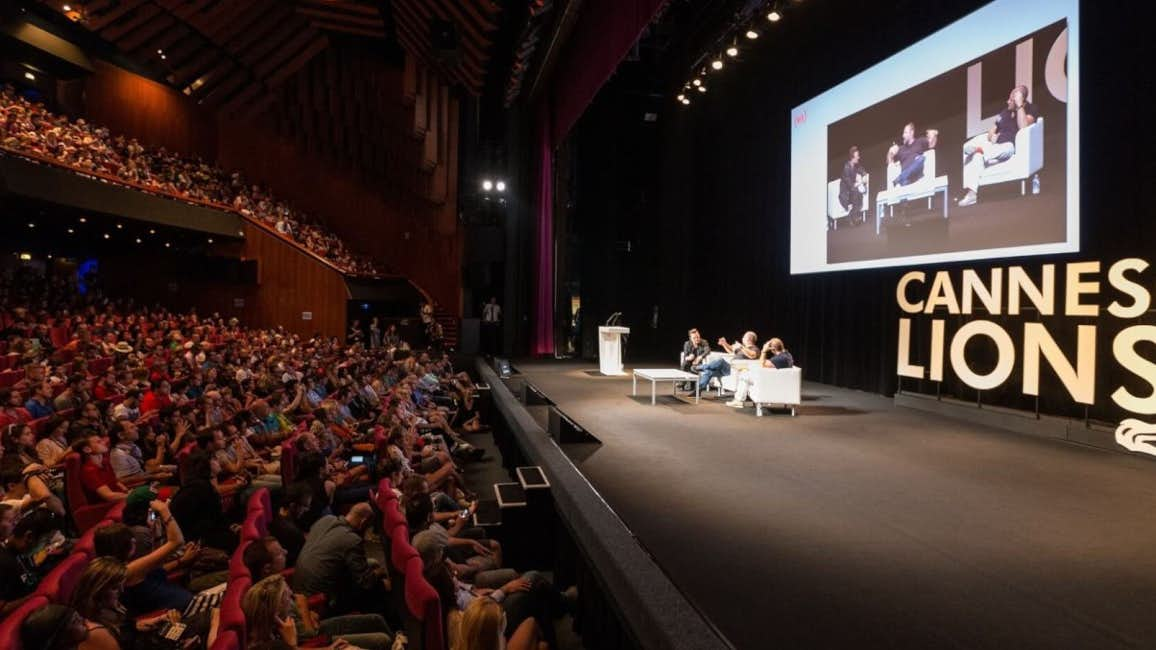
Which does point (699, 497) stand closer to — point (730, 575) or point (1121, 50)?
point (730, 575)

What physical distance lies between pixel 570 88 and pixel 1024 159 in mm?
6417

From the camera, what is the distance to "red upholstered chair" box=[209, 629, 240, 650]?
172 centimetres

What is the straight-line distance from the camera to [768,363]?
670 cm

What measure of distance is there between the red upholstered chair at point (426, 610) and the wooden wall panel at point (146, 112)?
798 inches

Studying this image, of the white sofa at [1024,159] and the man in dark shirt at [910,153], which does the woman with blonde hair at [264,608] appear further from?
the man in dark shirt at [910,153]

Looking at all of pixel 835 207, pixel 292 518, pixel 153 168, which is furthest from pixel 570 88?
pixel 153 168

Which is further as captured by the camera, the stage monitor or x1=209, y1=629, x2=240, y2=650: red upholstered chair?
the stage monitor

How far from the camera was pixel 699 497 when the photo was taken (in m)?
3.80

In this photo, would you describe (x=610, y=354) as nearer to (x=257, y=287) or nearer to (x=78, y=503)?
(x=78, y=503)

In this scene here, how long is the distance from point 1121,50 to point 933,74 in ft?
6.00

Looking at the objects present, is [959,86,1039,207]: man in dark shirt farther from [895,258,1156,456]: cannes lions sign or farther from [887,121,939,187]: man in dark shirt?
[895,258,1156,456]: cannes lions sign

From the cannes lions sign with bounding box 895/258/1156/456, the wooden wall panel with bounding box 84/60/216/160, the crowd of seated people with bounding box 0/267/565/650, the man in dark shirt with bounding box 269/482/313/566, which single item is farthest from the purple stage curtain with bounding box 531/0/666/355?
the wooden wall panel with bounding box 84/60/216/160

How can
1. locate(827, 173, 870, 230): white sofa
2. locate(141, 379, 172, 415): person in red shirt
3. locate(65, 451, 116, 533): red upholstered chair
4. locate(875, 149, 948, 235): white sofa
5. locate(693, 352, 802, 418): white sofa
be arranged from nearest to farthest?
locate(65, 451, 116, 533): red upholstered chair < locate(141, 379, 172, 415): person in red shirt < locate(693, 352, 802, 418): white sofa < locate(875, 149, 948, 235): white sofa < locate(827, 173, 870, 230): white sofa

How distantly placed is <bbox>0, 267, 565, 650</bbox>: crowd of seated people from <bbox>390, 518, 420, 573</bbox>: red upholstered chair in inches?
1.8
